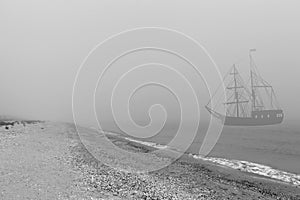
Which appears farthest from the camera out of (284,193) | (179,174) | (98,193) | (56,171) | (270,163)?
(270,163)

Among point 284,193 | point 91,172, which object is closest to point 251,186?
point 284,193

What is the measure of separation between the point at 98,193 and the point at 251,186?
15.0 metres

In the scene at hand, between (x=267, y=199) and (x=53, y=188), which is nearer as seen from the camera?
(x=53, y=188)

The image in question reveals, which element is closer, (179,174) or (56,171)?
(56,171)

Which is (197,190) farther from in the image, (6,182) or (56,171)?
(6,182)

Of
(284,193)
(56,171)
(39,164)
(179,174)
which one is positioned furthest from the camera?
(179,174)

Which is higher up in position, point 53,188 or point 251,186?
point 53,188

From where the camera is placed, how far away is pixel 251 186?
24.8 metres

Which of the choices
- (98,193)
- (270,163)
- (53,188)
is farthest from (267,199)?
(270,163)

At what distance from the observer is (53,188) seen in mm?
15453

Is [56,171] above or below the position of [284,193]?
A: above

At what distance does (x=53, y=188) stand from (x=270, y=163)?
35.2m

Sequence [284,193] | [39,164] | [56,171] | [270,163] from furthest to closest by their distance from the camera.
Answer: [270,163] → [284,193] → [39,164] → [56,171]

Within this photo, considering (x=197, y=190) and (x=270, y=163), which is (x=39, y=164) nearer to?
(x=197, y=190)
